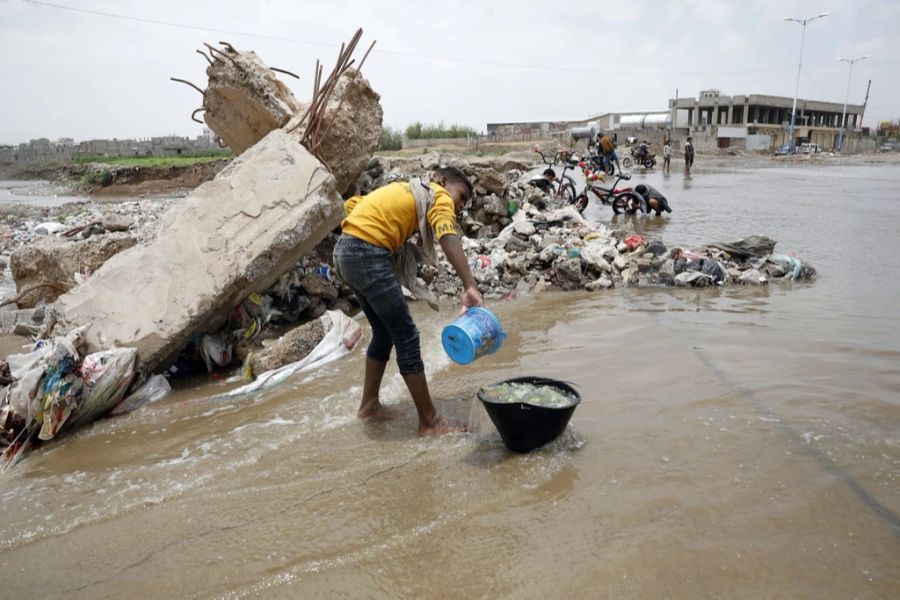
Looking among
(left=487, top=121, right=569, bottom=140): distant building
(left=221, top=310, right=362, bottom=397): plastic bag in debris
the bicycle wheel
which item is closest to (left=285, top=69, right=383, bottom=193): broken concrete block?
(left=221, top=310, right=362, bottom=397): plastic bag in debris

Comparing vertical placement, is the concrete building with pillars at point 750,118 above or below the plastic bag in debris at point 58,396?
above

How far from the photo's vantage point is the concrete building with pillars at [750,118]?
42406 mm

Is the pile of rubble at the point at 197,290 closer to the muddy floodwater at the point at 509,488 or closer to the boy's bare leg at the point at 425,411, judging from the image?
the muddy floodwater at the point at 509,488

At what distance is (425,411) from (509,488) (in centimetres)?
76

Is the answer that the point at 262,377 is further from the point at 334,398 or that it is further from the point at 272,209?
the point at 272,209

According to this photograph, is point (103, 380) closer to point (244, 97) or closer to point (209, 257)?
point (209, 257)

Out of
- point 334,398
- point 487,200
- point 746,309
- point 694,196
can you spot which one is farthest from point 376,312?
point 694,196

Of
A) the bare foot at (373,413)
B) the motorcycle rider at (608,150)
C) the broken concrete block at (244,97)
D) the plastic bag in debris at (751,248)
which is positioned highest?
the broken concrete block at (244,97)

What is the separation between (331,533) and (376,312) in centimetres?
117

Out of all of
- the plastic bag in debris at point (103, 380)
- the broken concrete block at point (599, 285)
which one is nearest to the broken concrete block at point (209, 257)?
the plastic bag in debris at point (103, 380)

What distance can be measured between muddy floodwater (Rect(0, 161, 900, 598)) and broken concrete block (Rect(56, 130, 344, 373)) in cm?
55

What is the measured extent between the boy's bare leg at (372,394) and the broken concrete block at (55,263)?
3.50m

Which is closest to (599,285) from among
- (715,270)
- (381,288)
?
(715,270)

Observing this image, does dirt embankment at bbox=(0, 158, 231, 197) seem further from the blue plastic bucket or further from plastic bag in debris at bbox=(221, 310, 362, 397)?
the blue plastic bucket
